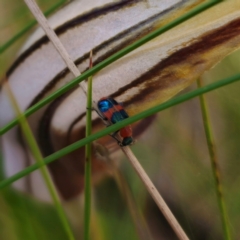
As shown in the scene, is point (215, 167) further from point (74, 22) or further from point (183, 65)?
point (74, 22)

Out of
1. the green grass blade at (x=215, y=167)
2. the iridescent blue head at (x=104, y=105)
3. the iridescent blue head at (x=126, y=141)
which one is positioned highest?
the iridescent blue head at (x=104, y=105)

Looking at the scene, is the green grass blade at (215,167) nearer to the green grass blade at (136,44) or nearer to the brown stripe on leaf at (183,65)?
the brown stripe on leaf at (183,65)

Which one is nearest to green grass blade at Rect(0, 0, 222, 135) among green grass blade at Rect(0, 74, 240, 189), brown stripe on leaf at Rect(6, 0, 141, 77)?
green grass blade at Rect(0, 74, 240, 189)

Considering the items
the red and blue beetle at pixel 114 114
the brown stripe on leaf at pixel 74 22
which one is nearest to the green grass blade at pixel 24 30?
the brown stripe on leaf at pixel 74 22

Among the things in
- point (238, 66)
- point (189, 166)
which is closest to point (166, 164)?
point (189, 166)

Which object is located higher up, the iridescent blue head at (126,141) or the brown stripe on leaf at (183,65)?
the brown stripe on leaf at (183,65)

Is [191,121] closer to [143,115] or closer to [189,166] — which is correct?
[189,166]

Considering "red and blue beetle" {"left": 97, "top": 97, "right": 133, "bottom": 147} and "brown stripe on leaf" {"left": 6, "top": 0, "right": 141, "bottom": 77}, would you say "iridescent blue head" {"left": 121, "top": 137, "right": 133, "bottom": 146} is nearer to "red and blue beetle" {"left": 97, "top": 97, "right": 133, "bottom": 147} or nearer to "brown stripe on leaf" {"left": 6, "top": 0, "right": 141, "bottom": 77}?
"red and blue beetle" {"left": 97, "top": 97, "right": 133, "bottom": 147}
